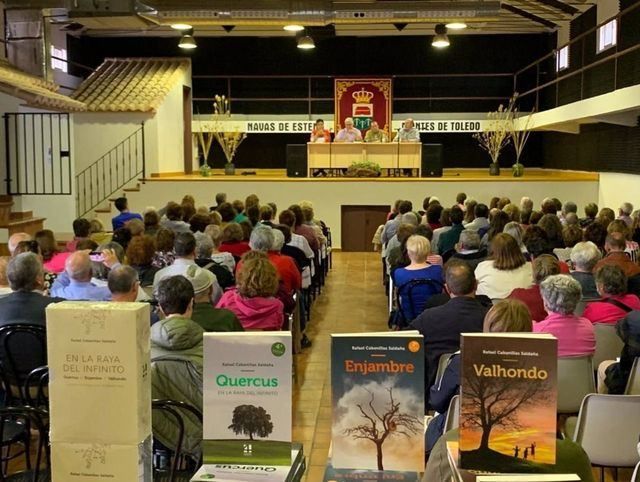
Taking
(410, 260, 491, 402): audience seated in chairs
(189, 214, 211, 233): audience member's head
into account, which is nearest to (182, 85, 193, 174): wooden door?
(189, 214, 211, 233): audience member's head

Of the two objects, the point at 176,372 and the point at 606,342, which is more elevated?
the point at 176,372

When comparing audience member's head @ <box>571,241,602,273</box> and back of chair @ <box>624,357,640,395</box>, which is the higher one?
audience member's head @ <box>571,241,602,273</box>

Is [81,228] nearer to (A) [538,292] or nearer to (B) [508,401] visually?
(A) [538,292]

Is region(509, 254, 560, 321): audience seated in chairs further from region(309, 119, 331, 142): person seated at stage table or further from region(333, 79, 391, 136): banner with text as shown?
region(333, 79, 391, 136): banner with text

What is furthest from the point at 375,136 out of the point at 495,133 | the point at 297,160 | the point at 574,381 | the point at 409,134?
the point at 574,381

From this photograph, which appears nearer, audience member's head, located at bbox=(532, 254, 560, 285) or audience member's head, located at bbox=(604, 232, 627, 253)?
audience member's head, located at bbox=(532, 254, 560, 285)

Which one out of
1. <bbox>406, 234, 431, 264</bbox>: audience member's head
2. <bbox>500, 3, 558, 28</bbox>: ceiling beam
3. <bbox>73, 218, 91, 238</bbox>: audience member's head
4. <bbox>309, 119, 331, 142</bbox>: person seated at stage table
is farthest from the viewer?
<bbox>500, 3, 558, 28</bbox>: ceiling beam

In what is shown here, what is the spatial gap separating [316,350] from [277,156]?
39.3 feet

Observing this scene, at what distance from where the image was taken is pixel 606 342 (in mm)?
3951

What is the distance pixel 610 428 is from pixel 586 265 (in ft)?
6.42

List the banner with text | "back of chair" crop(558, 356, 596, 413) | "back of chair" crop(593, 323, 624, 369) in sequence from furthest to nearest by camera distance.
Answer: the banner with text
"back of chair" crop(593, 323, 624, 369)
"back of chair" crop(558, 356, 596, 413)

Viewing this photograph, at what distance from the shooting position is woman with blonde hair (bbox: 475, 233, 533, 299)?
5.05 metres

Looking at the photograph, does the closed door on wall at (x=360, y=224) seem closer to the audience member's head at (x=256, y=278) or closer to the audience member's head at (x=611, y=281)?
the audience member's head at (x=256, y=278)

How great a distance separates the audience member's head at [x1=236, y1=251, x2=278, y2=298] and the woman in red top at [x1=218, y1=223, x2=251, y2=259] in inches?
75.1
